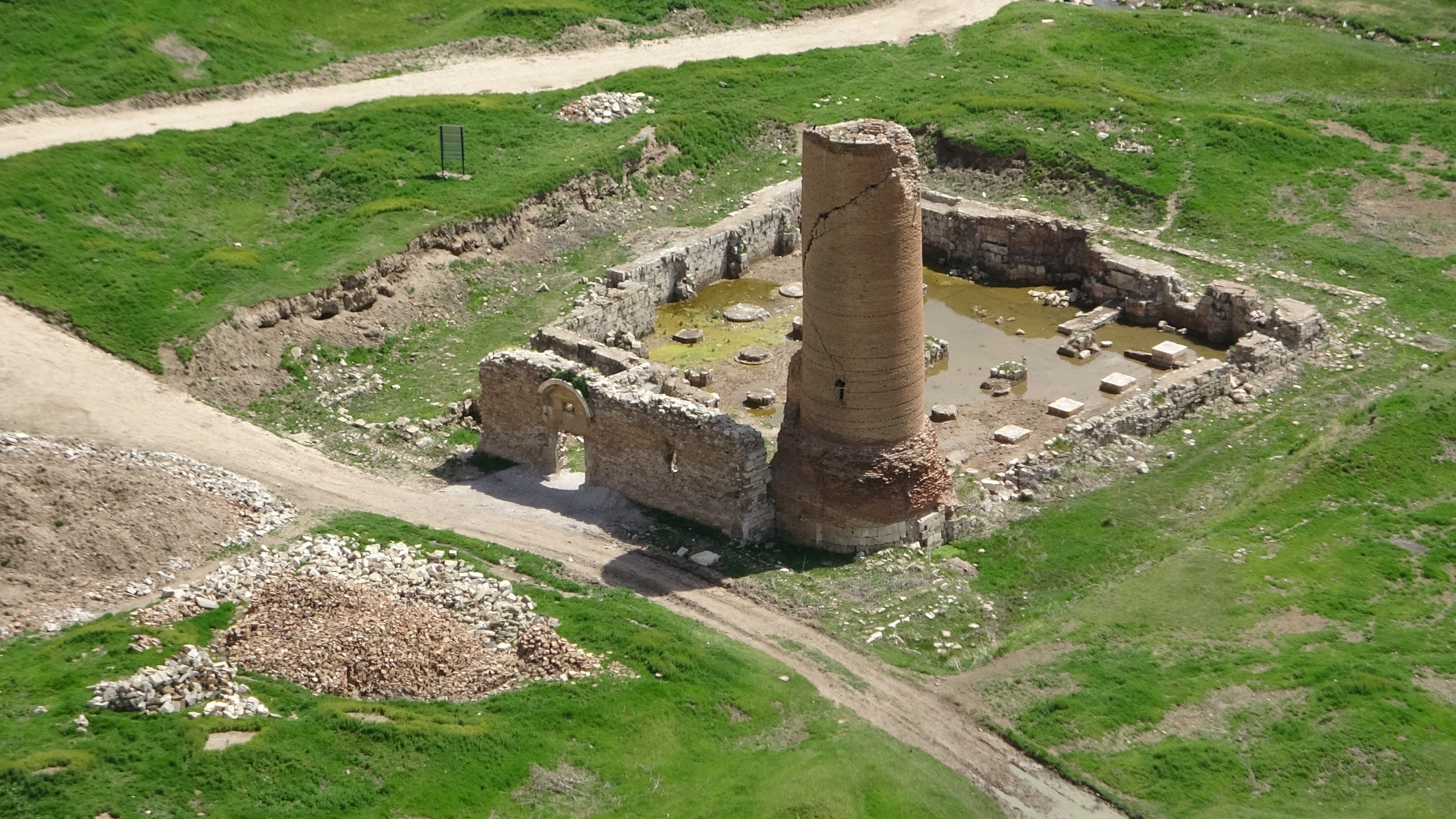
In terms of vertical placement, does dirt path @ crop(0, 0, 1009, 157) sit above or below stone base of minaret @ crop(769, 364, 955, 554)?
above

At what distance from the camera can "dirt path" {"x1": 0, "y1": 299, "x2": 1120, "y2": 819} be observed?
87.3ft

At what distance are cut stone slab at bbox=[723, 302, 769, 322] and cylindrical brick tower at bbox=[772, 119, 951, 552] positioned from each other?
1164 centimetres

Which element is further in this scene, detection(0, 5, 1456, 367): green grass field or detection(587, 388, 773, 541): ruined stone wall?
detection(0, 5, 1456, 367): green grass field

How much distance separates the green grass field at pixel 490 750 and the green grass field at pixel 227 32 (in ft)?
88.6

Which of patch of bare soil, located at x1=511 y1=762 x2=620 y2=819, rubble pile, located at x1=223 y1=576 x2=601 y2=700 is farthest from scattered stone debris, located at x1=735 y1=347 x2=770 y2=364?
patch of bare soil, located at x1=511 y1=762 x2=620 y2=819

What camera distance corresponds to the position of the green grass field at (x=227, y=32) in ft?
159

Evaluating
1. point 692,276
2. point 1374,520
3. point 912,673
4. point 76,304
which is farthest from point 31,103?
point 1374,520

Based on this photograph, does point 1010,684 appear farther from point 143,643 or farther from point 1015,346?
point 1015,346

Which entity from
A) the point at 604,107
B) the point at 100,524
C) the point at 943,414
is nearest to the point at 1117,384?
the point at 943,414

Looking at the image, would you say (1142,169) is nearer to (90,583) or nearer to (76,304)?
(76,304)

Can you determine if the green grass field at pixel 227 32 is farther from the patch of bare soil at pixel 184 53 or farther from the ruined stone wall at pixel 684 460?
the ruined stone wall at pixel 684 460

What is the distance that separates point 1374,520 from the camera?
32281 millimetres

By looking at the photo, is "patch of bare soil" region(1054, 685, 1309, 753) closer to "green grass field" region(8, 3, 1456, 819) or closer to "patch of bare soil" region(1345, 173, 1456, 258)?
"green grass field" region(8, 3, 1456, 819)

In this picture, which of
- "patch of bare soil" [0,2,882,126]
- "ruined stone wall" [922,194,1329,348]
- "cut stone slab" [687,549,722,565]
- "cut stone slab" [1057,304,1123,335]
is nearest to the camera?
"cut stone slab" [687,549,722,565]
